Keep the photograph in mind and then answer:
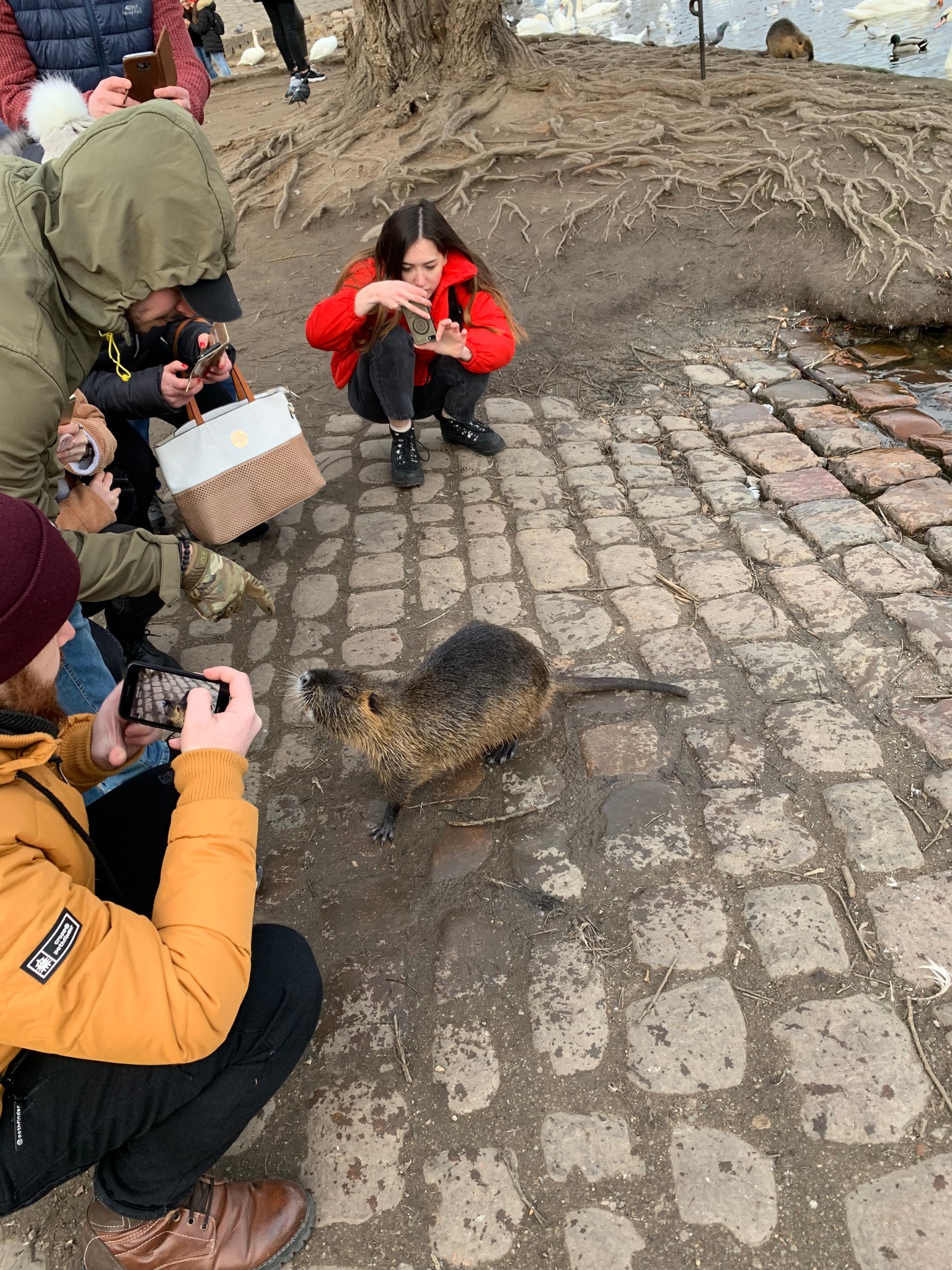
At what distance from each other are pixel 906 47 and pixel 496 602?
11.3m

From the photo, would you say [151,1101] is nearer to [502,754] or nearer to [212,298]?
[502,754]

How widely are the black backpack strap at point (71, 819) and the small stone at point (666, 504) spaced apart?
3.06 meters

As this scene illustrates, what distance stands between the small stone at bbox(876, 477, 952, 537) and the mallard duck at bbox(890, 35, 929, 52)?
9426 millimetres

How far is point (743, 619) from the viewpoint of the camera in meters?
3.42

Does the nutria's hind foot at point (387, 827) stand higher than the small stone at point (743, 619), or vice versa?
the small stone at point (743, 619)

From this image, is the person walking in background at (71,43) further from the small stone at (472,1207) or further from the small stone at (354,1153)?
the small stone at (472,1207)

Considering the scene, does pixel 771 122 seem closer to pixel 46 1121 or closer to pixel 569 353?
pixel 569 353

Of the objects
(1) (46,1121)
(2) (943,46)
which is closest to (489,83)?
(2) (943,46)

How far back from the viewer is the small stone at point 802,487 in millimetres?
4059

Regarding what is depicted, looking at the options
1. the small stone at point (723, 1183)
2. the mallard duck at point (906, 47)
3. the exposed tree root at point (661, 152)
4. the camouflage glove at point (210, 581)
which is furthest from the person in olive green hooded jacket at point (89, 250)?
the mallard duck at point (906, 47)

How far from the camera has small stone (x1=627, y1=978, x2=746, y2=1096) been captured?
2023mm

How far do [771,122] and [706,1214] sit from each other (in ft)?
26.6

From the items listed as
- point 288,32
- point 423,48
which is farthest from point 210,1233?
point 288,32

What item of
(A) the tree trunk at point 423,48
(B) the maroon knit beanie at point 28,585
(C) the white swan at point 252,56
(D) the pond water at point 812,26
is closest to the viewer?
(B) the maroon knit beanie at point 28,585
